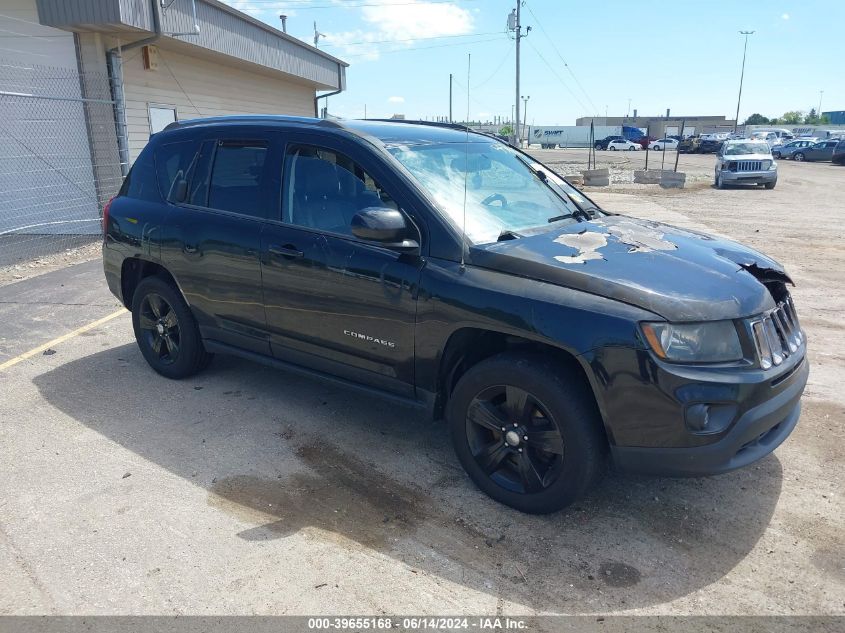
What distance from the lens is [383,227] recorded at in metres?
3.29

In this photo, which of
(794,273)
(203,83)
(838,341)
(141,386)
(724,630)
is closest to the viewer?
(724,630)

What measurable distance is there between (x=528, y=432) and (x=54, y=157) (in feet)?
36.6

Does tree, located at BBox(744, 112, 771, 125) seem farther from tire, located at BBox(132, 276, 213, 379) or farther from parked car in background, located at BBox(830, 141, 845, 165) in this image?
tire, located at BBox(132, 276, 213, 379)

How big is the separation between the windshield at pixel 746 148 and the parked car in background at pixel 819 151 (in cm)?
2409

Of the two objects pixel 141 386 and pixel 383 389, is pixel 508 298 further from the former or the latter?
pixel 141 386

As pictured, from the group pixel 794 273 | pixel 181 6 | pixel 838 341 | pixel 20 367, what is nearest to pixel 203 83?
pixel 181 6

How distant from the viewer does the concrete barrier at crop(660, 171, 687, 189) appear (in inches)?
916

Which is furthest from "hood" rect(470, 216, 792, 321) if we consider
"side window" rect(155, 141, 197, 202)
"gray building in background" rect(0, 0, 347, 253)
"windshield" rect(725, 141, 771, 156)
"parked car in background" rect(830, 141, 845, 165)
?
"parked car in background" rect(830, 141, 845, 165)

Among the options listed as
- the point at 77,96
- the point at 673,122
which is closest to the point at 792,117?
the point at 673,122

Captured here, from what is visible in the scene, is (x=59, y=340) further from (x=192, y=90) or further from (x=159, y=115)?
(x=192, y=90)

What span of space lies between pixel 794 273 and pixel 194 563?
8737 mm

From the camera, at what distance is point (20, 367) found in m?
5.49

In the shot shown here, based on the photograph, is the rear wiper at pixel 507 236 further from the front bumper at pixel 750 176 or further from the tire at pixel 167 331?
the front bumper at pixel 750 176

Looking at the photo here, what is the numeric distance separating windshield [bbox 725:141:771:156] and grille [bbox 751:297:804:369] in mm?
22658
